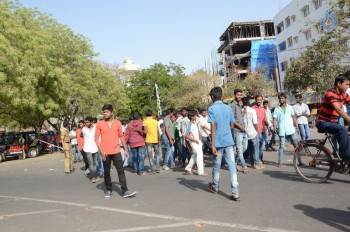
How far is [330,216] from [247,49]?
59.8 m

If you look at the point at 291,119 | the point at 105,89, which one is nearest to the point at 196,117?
the point at 291,119

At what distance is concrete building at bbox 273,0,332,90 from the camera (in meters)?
39.1

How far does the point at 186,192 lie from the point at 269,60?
1939 inches

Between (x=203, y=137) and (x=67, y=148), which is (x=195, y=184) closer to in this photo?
(x=203, y=137)

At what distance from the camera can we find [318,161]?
694cm

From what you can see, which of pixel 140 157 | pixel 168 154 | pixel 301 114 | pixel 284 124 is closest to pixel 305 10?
pixel 301 114

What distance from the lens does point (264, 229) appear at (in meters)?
4.50

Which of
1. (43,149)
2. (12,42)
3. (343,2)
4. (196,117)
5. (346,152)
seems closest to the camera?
(346,152)

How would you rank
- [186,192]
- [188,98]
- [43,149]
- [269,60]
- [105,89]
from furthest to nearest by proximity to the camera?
[269,60]
[188,98]
[105,89]
[43,149]
[186,192]

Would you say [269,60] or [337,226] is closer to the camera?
[337,226]

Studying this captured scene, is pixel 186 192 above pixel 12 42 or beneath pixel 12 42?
beneath

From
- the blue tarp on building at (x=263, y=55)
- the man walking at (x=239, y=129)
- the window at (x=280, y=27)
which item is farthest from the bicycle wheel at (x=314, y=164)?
the blue tarp on building at (x=263, y=55)

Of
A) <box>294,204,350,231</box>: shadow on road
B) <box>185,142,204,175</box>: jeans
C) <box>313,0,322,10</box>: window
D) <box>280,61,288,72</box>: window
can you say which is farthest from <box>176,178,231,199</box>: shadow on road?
<box>280,61,288,72</box>: window

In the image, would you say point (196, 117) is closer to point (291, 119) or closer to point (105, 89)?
point (291, 119)
